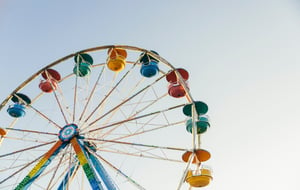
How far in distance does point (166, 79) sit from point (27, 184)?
5.86m

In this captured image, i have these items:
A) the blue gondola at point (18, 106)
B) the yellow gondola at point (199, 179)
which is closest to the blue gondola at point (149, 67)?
the yellow gondola at point (199, 179)

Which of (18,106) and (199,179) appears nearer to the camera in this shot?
(199,179)

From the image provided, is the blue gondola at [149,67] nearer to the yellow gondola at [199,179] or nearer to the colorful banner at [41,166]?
the colorful banner at [41,166]

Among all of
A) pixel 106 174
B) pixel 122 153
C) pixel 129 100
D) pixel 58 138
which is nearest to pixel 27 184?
pixel 58 138

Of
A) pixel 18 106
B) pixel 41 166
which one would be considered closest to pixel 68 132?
pixel 41 166

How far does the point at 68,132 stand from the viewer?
9.28m

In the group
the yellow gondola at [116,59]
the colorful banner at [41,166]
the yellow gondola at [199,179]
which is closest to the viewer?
the yellow gondola at [199,179]

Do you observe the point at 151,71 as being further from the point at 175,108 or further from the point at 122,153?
the point at 122,153

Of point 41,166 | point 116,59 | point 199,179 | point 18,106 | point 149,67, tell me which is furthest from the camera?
point 18,106

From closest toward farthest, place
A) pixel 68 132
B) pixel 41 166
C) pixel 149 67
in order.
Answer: pixel 41 166
pixel 68 132
pixel 149 67

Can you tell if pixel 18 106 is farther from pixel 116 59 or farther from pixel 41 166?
pixel 116 59

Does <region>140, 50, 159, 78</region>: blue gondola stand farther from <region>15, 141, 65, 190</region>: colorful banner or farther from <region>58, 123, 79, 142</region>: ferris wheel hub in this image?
<region>15, 141, 65, 190</region>: colorful banner

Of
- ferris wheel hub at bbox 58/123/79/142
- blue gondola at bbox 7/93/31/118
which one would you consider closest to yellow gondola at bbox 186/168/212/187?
ferris wheel hub at bbox 58/123/79/142

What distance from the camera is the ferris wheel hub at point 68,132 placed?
9102 millimetres
